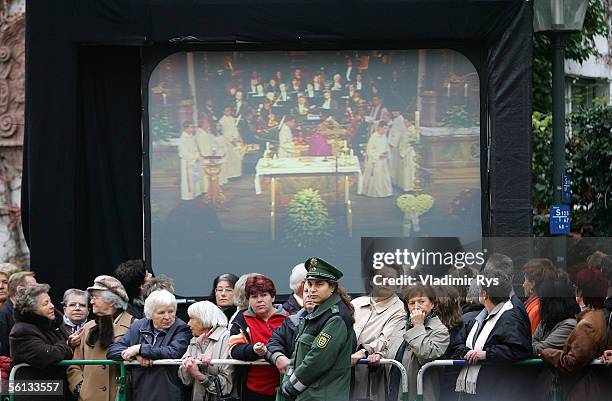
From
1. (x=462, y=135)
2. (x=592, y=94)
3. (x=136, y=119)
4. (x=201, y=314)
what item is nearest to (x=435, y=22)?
(x=462, y=135)

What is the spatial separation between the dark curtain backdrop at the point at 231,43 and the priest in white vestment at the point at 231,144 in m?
0.85

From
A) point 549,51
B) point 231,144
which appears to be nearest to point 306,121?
point 231,144

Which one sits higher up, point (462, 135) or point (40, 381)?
point (462, 135)

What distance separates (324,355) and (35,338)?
Answer: 8.80 ft

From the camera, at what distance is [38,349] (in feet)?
39.3

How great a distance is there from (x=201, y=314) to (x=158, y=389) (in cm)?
72

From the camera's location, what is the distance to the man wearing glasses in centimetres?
1321

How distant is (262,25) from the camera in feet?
51.1

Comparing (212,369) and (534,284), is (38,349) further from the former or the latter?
(534,284)

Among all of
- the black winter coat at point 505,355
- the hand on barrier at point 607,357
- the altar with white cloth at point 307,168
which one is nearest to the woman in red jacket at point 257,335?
the black winter coat at point 505,355

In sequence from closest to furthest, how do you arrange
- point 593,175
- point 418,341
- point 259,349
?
point 418,341, point 259,349, point 593,175

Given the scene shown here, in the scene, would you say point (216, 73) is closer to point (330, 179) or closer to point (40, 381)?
point (330, 179)

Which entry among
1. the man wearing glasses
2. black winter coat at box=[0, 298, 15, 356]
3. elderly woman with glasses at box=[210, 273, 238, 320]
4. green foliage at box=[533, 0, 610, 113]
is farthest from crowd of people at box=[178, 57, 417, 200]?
green foliage at box=[533, 0, 610, 113]

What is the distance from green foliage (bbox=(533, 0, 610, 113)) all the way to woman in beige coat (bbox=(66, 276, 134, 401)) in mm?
10060
